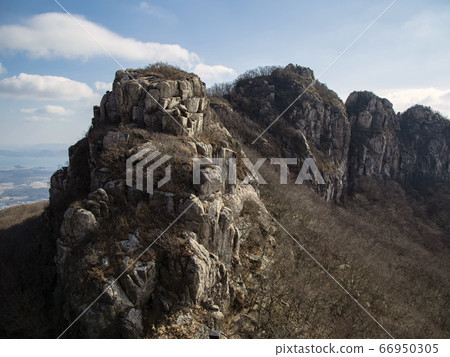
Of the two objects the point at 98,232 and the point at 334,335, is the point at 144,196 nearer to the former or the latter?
the point at 98,232

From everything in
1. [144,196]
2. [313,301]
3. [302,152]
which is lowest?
[313,301]

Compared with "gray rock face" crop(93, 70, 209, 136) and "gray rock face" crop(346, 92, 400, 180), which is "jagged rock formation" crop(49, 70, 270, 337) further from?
"gray rock face" crop(346, 92, 400, 180)

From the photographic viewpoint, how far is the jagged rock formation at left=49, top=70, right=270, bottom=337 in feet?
42.2

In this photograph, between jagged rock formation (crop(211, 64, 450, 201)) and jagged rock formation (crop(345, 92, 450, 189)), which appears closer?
jagged rock formation (crop(211, 64, 450, 201))

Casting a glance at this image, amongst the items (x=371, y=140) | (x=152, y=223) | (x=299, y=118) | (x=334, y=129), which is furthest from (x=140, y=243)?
(x=371, y=140)

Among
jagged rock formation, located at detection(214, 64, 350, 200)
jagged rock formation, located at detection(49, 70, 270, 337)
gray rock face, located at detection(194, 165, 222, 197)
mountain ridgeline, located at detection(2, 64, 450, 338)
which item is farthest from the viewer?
jagged rock formation, located at detection(214, 64, 350, 200)

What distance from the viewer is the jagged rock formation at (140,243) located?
42.2 feet

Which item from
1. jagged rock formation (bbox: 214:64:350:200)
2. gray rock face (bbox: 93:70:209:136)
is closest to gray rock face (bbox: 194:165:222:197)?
gray rock face (bbox: 93:70:209:136)

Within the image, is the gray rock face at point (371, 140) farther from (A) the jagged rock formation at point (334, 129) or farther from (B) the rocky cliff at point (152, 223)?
(B) the rocky cliff at point (152, 223)

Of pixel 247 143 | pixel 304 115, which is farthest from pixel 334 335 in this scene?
pixel 304 115

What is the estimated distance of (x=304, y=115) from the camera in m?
75.4

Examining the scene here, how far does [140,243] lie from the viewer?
14.2 meters

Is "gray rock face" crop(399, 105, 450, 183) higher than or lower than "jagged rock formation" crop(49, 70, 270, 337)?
higher

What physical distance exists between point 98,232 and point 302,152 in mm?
60604
